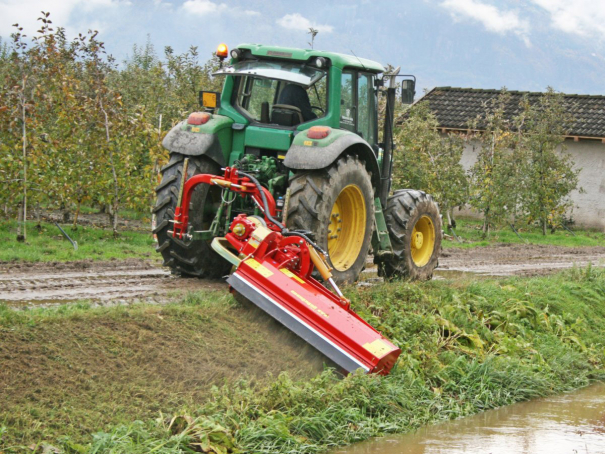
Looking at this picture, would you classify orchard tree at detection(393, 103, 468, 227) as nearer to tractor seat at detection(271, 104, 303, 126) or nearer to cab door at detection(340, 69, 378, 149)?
Answer: cab door at detection(340, 69, 378, 149)

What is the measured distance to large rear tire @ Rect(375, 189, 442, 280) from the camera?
1047 centimetres

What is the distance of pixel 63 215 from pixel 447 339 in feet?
29.6

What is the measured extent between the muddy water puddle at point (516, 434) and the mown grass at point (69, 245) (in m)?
6.02

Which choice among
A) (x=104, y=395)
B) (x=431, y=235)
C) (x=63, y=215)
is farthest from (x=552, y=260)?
(x=104, y=395)

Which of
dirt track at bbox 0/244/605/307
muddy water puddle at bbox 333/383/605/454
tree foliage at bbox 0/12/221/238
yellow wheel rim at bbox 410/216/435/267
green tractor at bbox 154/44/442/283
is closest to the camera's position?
muddy water puddle at bbox 333/383/605/454

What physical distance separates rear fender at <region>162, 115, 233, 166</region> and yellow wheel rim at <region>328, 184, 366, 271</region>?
136cm

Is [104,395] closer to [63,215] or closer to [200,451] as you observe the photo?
[200,451]

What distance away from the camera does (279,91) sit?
9.96m

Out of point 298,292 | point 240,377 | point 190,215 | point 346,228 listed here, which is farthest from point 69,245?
point 240,377

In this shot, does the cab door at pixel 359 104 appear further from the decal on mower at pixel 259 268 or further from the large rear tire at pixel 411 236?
the decal on mower at pixel 259 268

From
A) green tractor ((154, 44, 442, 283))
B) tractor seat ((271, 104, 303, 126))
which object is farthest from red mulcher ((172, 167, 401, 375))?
tractor seat ((271, 104, 303, 126))

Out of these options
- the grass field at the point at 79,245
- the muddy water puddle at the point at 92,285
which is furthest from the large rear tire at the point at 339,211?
the grass field at the point at 79,245

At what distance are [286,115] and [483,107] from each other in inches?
647

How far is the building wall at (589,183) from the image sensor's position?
23.0 m
